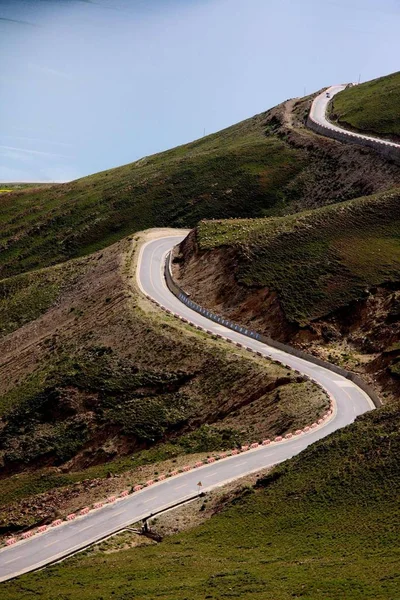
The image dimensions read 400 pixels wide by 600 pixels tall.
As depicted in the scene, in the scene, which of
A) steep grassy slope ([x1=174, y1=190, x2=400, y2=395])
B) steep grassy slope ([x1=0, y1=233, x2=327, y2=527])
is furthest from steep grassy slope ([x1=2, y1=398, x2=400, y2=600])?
steep grassy slope ([x1=174, y1=190, x2=400, y2=395])

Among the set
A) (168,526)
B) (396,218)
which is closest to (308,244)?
(396,218)

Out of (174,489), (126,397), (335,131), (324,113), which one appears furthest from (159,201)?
(174,489)

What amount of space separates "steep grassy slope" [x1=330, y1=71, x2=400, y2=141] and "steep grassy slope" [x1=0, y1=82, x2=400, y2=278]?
520 cm

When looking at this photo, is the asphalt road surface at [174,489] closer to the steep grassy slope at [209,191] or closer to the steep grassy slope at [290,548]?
the steep grassy slope at [290,548]

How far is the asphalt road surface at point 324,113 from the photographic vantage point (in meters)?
101

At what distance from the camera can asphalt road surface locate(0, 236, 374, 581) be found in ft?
116

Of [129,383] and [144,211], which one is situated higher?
[144,211]

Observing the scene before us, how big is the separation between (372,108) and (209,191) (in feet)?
76.6

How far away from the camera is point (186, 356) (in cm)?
5816

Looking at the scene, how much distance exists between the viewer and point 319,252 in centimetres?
6931

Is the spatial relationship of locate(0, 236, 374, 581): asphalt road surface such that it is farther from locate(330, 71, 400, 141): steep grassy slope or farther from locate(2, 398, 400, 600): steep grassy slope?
locate(330, 71, 400, 141): steep grassy slope

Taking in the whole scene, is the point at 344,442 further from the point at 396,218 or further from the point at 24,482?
the point at 396,218

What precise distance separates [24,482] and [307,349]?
773 inches

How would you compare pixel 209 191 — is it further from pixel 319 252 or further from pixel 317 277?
pixel 317 277
